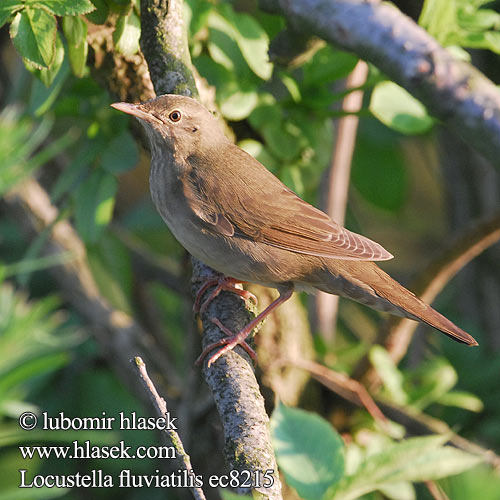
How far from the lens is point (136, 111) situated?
2.32 meters

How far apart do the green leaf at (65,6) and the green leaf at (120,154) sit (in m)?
0.77

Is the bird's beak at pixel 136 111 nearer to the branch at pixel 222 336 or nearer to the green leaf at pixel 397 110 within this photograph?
the branch at pixel 222 336

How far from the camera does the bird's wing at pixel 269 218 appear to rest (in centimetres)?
246

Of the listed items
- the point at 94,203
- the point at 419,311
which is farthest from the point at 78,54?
the point at 419,311

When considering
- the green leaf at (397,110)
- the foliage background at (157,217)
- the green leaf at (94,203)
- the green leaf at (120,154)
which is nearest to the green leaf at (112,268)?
the foliage background at (157,217)

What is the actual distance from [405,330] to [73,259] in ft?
5.29

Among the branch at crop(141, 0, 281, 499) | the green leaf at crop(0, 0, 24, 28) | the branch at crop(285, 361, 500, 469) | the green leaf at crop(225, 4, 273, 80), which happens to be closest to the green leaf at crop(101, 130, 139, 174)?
the branch at crop(141, 0, 281, 499)

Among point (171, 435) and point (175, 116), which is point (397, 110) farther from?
point (171, 435)

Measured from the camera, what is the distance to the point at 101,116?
2.62m

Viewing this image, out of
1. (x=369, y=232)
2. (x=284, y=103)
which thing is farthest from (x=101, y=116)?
(x=369, y=232)

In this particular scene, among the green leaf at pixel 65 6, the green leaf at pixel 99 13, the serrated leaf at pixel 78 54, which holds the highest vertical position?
the green leaf at pixel 99 13

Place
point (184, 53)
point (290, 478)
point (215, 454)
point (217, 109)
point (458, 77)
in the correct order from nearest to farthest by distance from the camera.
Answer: point (290, 478) < point (458, 77) < point (184, 53) < point (217, 109) < point (215, 454)

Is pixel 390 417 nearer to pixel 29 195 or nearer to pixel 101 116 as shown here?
pixel 101 116

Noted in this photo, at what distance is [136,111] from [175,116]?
0.45ft
